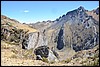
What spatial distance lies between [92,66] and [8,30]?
751 inches

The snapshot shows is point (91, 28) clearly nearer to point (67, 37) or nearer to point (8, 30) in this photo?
point (67, 37)

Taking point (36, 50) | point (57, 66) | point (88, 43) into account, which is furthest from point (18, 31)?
point (88, 43)

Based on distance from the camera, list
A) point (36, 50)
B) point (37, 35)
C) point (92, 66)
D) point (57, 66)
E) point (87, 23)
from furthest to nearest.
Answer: point (87, 23), point (37, 35), point (36, 50), point (57, 66), point (92, 66)

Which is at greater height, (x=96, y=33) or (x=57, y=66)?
(x=57, y=66)

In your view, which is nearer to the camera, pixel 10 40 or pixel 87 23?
pixel 10 40

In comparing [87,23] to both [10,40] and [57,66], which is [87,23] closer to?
[10,40]

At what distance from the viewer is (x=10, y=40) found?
30.3 meters

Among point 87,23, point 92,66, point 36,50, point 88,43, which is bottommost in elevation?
point 88,43

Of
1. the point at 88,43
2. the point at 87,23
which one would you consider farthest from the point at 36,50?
the point at 87,23

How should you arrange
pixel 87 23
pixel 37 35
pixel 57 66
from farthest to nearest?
pixel 87 23 < pixel 37 35 < pixel 57 66

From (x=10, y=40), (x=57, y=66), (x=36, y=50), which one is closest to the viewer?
(x=57, y=66)

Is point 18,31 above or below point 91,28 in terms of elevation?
above

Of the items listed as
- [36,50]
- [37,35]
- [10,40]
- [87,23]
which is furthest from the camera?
[87,23]

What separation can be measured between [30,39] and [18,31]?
2.79 m
